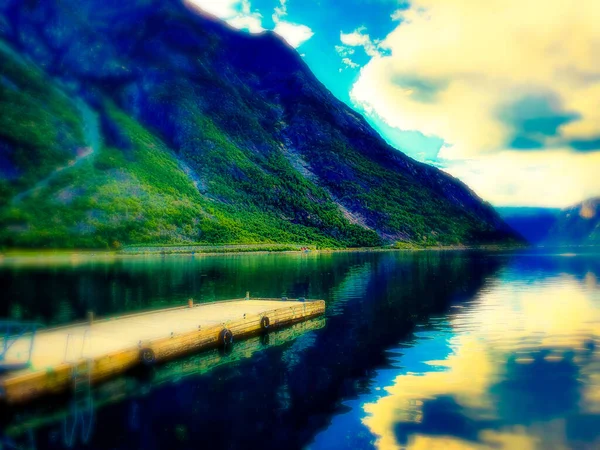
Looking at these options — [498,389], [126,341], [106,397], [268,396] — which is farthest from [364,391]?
[126,341]

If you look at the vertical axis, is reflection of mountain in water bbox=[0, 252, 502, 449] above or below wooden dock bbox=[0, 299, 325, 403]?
below

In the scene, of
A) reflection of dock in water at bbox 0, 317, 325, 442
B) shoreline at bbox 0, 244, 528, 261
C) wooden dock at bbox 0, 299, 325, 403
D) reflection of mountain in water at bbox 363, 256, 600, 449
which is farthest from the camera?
shoreline at bbox 0, 244, 528, 261

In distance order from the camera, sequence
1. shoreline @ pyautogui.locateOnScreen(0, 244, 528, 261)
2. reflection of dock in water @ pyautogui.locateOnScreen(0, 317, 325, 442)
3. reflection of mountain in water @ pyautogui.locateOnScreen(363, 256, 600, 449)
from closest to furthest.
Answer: reflection of dock in water @ pyautogui.locateOnScreen(0, 317, 325, 442) → reflection of mountain in water @ pyautogui.locateOnScreen(363, 256, 600, 449) → shoreline @ pyautogui.locateOnScreen(0, 244, 528, 261)

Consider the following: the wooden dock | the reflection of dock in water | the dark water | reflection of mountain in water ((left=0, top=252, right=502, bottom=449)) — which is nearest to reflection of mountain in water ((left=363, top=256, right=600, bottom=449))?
the dark water

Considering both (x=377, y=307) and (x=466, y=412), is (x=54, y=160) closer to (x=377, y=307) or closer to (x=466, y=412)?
(x=377, y=307)

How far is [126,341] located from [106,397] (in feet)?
15.8

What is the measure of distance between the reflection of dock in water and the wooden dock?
51cm

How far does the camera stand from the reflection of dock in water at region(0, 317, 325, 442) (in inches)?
734

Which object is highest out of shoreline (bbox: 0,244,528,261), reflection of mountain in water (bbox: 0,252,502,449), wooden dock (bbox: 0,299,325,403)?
shoreline (bbox: 0,244,528,261)

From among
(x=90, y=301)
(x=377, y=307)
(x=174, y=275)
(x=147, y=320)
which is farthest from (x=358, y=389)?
(x=174, y=275)

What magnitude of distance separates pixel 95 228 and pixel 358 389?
15285cm

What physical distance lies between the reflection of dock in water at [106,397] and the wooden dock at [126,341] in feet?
1.67

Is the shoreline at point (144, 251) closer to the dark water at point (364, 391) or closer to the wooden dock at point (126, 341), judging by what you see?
the dark water at point (364, 391)

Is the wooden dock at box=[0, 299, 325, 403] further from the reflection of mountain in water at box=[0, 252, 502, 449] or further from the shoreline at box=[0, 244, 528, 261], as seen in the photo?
the shoreline at box=[0, 244, 528, 261]
